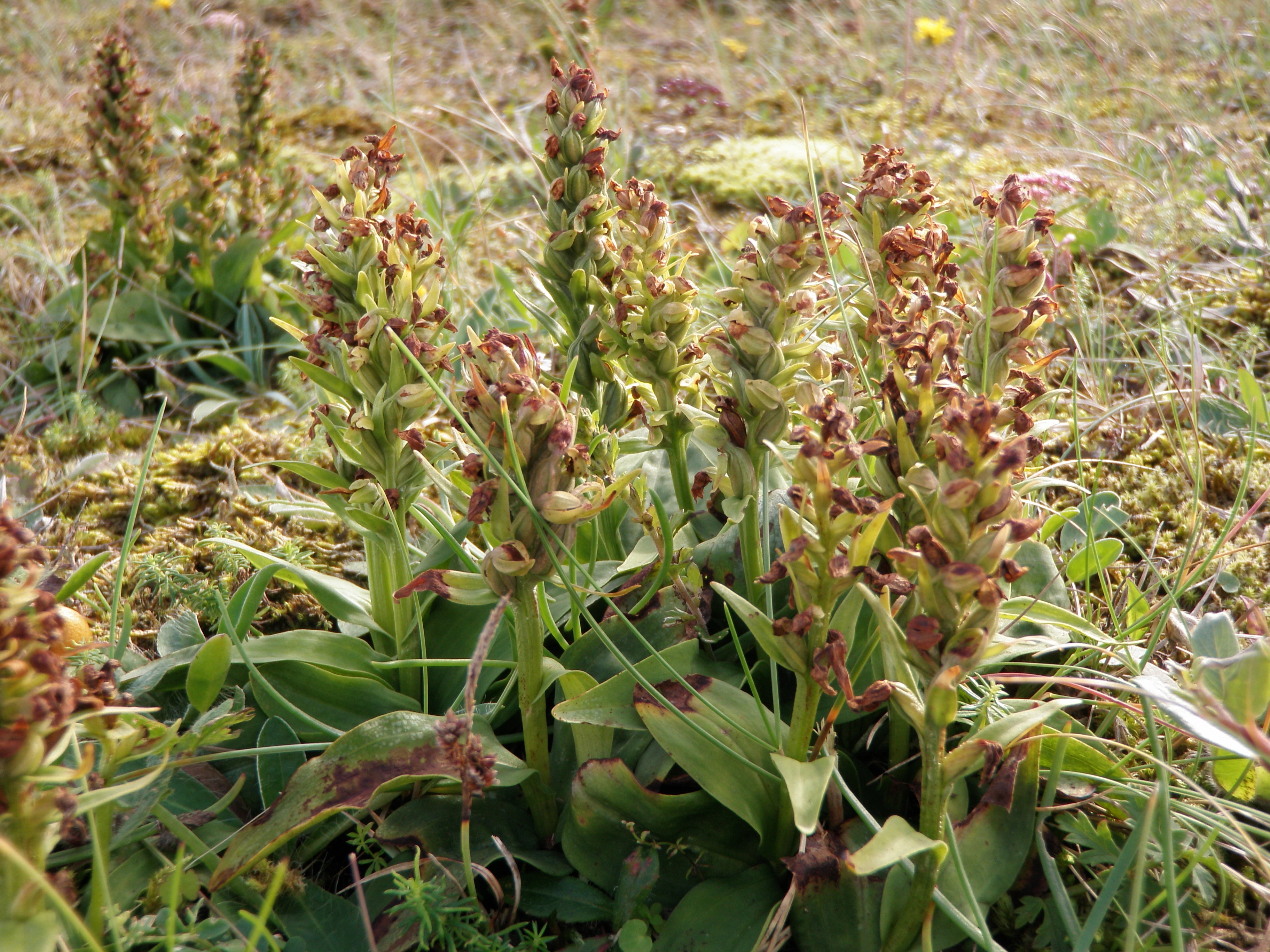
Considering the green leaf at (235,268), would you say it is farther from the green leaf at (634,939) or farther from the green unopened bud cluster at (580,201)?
the green leaf at (634,939)

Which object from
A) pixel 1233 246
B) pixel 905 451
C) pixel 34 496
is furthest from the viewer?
pixel 1233 246

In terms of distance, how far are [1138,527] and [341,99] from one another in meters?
5.43

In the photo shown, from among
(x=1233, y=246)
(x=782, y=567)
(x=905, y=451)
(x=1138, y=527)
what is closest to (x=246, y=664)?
(x=782, y=567)

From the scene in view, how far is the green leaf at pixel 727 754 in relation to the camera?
129cm

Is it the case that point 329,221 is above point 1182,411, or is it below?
above

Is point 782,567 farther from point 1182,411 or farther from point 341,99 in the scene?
point 341,99

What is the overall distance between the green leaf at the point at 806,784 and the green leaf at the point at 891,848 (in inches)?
2.5

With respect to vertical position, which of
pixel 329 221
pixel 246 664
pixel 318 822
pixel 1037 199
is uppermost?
pixel 329 221

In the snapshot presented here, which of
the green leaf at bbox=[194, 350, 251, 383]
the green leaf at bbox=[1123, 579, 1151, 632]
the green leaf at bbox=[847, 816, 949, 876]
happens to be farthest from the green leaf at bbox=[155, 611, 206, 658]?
the green leaf at bbox=[1123, 579, 1151, 632]

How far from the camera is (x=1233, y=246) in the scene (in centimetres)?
337

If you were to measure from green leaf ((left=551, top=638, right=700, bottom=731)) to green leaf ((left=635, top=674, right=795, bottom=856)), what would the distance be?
39 millimetres

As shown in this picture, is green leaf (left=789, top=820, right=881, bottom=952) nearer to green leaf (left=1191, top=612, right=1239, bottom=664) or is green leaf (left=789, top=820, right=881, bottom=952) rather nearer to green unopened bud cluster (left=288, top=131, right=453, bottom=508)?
green leaf (left=1191, top=612, right=1239, bottom=664)

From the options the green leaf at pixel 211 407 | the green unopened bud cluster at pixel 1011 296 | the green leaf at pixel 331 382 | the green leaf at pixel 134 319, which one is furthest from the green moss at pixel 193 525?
the green unopened bud cluster at pixel 1011 296

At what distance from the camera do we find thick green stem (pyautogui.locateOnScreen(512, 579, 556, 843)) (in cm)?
132
